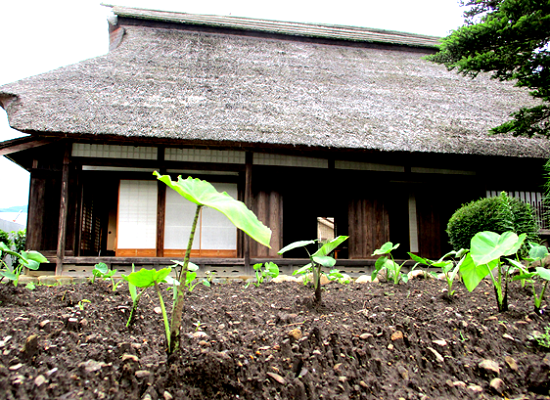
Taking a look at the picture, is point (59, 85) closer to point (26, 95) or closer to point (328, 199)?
point (26, 95)

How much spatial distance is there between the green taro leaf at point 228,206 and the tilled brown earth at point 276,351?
517mm

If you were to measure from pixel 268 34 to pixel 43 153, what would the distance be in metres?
5.63

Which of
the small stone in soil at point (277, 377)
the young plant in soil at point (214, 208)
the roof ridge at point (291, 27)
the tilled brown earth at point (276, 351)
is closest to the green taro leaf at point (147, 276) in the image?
the young plant in soil at point (214, 208)

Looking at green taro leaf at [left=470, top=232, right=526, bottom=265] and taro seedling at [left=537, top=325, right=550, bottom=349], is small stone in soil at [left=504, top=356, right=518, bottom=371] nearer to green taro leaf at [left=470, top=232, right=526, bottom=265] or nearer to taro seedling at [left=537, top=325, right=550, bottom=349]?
taro seedling at [left=537, top=325, right=550, bottom=349]

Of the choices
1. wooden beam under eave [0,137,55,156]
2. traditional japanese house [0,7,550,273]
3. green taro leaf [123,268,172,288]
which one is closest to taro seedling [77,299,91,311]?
green taro leaf [123,268,172,288]

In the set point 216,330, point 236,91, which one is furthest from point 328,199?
point 216,330

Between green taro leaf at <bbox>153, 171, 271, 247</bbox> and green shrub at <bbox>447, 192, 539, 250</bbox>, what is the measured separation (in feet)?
14.5

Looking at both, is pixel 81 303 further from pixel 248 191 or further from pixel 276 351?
pixel 248 191

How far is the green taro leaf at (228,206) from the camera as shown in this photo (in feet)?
3.59

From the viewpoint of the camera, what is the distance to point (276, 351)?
4.78 feet

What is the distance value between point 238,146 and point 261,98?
1467 millimetres

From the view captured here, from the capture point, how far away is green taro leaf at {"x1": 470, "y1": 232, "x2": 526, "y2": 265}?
1.49 meters

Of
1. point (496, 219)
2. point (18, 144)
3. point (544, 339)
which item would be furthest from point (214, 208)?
point (18, 144)

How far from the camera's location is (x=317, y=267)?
2.20 meters
